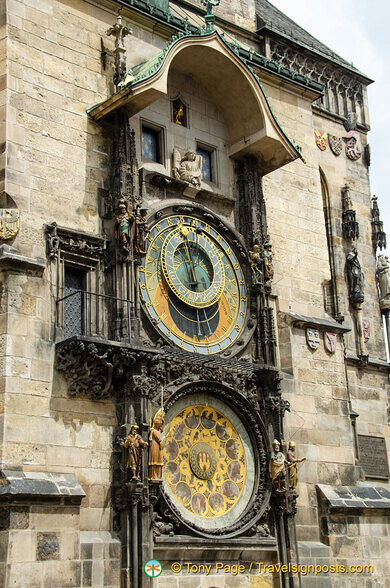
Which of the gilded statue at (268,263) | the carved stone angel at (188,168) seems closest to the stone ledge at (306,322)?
the gilded statue at (268,263)

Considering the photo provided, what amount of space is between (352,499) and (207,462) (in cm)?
329

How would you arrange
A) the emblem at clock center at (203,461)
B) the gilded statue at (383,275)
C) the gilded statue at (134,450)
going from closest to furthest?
the gilded statue at (134,450)
the emblem at clock center at (203,461)
the gilded statue at (383,275)

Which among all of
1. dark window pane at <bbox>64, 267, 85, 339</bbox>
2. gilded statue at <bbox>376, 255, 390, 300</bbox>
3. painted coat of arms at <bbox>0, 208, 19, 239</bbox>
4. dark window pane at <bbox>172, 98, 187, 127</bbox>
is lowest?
dark window pane at <bbox>64, 267, 85, 339</bbox>

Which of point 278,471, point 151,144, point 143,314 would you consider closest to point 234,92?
point 151,144

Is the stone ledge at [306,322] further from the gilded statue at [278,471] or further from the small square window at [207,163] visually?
the small square window at [207,163]

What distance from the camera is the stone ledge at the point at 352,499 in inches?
632

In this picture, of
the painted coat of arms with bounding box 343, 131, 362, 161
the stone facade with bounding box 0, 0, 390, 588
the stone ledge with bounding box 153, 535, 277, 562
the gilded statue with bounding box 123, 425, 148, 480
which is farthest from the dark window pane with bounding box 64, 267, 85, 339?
the painted coat of arms with bounding box 343, 131, 362, 161

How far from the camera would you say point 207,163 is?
677 inches

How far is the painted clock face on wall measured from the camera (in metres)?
15.1

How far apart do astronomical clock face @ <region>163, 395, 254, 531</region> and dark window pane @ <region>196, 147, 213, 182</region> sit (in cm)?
431

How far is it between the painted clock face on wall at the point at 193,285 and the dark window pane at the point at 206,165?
114 centimetres

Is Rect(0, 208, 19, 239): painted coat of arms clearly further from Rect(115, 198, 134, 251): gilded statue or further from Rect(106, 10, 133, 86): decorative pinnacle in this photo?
Rect(106, 10, 133, 86): decorative pinnacle

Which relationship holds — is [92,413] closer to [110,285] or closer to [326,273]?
[110,285]

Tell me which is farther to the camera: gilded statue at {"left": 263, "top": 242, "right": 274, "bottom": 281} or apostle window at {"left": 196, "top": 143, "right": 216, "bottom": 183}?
apostle window at {"left": 196, "top": 143, "right": 216, "bottom": 183}
